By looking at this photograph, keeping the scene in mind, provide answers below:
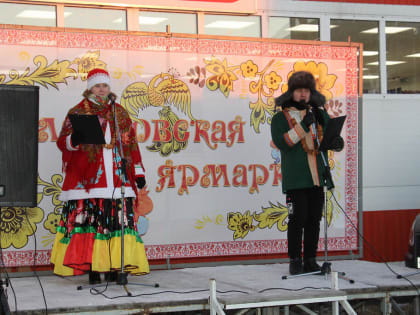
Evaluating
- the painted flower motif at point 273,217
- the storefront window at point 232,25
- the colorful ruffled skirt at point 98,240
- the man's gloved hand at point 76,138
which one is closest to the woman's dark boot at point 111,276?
the colorful ruffled skirt at point 98,240

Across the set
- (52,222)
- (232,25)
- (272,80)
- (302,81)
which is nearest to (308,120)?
(302,81)

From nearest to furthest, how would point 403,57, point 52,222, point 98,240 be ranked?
point 98,240, point 52,222, point 403,57

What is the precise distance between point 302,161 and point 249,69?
140 cm

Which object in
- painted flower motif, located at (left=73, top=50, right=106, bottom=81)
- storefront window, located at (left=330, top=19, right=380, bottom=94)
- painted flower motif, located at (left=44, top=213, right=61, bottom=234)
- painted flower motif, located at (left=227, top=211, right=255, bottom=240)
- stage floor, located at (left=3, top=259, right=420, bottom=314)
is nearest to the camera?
stage floor, located at (left=3, top=259, right=420, bottom=314)

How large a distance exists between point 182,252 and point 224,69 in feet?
5.54

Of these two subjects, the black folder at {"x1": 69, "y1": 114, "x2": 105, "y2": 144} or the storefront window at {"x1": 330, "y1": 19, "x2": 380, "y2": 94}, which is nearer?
the black folder at {"x1": 69, "y1": 114, "x2": 105, "y2": 144}

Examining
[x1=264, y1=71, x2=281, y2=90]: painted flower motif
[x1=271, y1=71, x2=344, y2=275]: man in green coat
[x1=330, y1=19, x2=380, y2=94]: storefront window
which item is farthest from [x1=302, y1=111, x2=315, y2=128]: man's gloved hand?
[x1=330, y1=19, x2=380, y2=94]: storefront window

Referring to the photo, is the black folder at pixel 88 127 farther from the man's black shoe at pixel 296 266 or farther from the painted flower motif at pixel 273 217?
the painted flower motif at pixel 273 217

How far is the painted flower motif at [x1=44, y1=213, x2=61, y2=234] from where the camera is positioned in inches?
236

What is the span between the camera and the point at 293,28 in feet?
23.4

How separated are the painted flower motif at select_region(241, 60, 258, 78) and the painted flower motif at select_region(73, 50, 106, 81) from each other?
1.35 m

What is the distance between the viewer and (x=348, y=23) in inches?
291

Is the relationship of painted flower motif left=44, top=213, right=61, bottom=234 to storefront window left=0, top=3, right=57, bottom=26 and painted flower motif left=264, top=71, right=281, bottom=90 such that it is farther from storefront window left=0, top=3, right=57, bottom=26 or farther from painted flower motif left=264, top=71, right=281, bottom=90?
painted flower motif left=264, top=71, right=281, bottom=90

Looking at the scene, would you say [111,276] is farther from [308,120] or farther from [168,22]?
[168,22]
